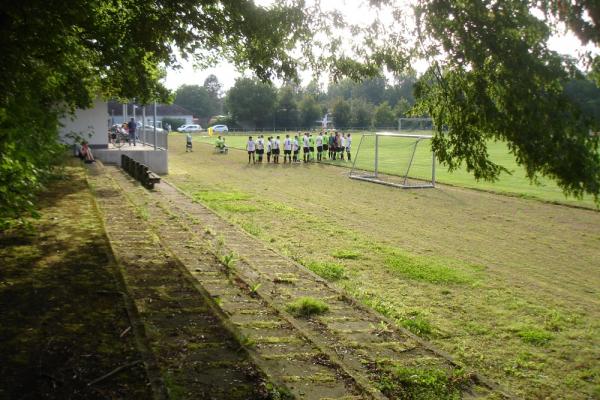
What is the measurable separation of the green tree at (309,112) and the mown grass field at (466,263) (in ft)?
209

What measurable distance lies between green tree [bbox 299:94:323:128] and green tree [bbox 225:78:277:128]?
4336 mm

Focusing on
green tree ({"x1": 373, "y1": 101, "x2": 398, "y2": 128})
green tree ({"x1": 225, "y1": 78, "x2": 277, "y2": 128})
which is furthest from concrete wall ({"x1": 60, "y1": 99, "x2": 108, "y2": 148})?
green tree ({"x1": 373, "y1": 101, "x2": 398, "y2": 128})

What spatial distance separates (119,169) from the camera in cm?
2378

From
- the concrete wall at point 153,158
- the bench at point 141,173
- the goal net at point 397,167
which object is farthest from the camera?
the concrete wall at point 153,158

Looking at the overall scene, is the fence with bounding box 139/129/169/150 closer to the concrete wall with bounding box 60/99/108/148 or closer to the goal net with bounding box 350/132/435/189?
the concrete wall with bounding box 60/99/108/148

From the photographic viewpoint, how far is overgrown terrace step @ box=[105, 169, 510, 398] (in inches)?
210

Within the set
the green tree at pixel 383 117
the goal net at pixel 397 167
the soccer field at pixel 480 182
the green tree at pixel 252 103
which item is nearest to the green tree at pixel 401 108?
the green tree at pixel 383 117

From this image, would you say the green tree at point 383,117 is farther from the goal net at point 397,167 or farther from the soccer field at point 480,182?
the goal net at point 397,167

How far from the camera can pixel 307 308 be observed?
6.99m

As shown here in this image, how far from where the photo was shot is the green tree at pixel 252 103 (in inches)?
3211

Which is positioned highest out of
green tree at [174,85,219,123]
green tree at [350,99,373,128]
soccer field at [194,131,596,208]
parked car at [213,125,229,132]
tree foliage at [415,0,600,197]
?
green tree at [174,85,219,123]

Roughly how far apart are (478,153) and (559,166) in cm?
111

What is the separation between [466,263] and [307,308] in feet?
12.8

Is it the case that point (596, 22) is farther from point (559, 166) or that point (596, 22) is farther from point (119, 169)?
point (119, 169)
